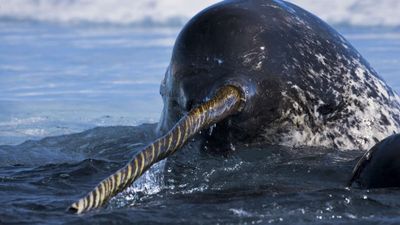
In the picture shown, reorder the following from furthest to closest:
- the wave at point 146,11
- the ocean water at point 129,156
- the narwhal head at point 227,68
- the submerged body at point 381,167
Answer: the wave at point 146,11 → the narwhal head at point 227,68 → the submerged body at point 381,167 → the ocean water at point 129,156

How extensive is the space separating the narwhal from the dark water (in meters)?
0.15

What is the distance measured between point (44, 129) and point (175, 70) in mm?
4836

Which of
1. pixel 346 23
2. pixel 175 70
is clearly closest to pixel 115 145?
pixel 175 70

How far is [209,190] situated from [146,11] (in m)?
15.4

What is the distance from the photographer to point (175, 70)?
6.65m

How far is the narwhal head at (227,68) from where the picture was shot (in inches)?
251

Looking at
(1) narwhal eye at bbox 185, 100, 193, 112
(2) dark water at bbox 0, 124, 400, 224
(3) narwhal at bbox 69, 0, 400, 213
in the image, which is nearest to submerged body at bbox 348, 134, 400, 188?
(2) dark water at bbox 0, 124, 400, 224

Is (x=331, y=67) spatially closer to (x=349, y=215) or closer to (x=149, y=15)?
(x=349, y=215)

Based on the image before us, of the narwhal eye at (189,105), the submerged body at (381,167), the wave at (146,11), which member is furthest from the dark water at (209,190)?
the wave at (146,11)

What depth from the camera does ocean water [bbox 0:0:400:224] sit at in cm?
488

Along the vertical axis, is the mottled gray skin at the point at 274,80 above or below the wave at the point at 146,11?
below

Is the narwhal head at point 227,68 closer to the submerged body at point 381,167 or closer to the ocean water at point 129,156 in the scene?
the ocean water at point 129,156

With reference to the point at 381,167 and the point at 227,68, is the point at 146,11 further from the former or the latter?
the point at 381,167

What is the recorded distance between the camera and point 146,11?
20.8m
